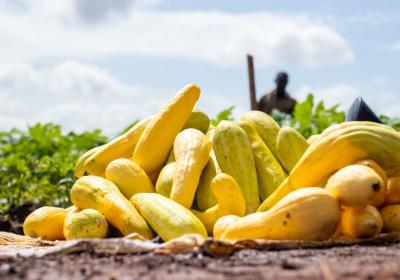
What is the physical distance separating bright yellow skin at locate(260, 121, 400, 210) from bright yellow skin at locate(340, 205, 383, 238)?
0.34 m

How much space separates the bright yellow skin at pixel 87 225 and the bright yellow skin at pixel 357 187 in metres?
1.51

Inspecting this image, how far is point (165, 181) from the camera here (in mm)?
5043

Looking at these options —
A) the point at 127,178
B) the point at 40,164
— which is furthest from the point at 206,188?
the point at 40,164

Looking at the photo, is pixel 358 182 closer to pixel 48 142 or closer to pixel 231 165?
pixel 231 165

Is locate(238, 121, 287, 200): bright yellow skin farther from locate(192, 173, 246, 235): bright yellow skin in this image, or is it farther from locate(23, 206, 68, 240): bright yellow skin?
locate(23, 206, 68, 240): bright yellow skin

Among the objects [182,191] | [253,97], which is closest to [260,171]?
[182,191]

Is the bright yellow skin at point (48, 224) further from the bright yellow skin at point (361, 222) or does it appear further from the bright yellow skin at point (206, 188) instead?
the bright yellow skin at point (361, 222)

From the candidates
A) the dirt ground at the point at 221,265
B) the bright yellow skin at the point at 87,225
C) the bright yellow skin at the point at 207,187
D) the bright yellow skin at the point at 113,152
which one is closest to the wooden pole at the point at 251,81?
the bright yellow skin at the point at 113,152

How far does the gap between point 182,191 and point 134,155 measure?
754 mm

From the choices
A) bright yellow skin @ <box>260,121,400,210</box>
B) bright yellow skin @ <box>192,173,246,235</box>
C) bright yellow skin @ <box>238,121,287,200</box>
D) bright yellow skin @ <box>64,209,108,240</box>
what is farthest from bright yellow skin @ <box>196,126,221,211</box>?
bright yellow skin @ <box>64,209,108,240</box>

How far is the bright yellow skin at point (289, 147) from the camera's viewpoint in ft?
16.7

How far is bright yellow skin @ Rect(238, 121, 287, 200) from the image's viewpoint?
4.97 metres

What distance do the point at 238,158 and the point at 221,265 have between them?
1.69 m

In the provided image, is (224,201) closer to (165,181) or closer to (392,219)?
(165,181)
